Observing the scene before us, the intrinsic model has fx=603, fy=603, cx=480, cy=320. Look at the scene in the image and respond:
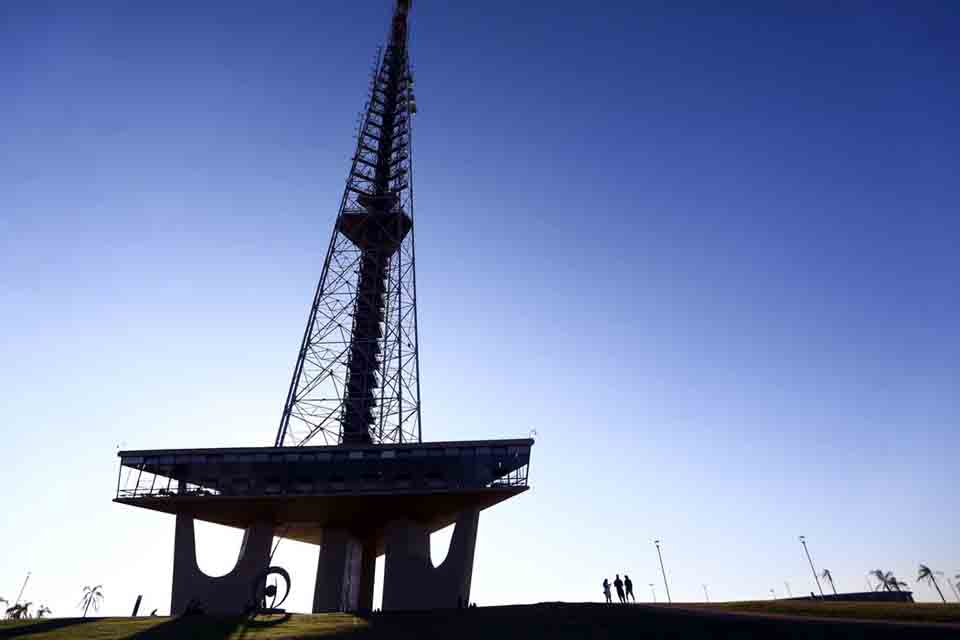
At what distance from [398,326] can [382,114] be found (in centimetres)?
3226

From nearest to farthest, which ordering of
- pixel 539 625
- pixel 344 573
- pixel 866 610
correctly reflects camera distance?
pixel 539 625
pixel 866 610
pixel 344 573

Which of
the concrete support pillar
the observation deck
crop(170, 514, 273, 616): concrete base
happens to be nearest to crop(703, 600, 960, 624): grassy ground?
the observation deck

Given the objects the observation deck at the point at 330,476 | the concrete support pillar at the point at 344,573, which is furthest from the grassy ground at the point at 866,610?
the concrete support pillar at the point at 344,573

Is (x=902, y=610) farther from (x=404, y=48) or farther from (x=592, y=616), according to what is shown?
(x=404, y=48)

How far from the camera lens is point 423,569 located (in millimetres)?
48594

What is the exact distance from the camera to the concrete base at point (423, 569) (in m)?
46.7

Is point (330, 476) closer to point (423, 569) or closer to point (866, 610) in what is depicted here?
point (423, 569)

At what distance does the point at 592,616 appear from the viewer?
2547 centimetres

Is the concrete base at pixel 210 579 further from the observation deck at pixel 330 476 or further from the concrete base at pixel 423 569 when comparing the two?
the concrete base at pixel 423 569

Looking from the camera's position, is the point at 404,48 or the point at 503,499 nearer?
Result: the point at 503,499

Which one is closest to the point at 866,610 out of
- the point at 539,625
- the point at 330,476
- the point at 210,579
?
the point at 539,625

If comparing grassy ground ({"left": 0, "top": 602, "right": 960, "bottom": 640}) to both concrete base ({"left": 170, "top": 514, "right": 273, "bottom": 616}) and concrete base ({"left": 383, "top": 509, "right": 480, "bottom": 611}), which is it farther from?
concrete base ({"left": 170, "top": 514, "right": 273, "bottom": 616})

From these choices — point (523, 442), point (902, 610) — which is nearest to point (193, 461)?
point (523, 442)

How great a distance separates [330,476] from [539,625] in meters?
30.5
